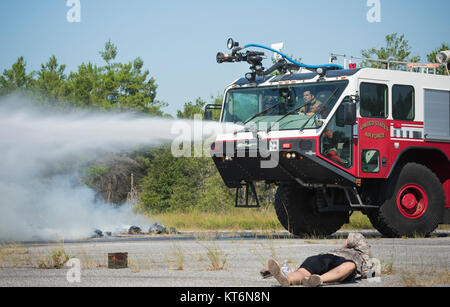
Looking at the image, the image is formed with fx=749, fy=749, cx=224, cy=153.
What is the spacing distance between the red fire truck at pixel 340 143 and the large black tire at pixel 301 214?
2 centimetres

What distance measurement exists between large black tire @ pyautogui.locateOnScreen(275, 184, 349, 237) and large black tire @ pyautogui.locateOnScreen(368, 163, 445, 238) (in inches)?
50.3

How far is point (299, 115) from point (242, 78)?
7.42ft

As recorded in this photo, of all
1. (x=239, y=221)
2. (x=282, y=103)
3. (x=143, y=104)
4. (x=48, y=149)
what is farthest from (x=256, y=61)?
(x=143, y=104)

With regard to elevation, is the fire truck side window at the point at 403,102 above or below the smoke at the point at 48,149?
above

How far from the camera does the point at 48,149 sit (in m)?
18.8

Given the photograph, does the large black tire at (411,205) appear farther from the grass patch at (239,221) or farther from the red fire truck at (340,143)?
the grass patch at (239,221)

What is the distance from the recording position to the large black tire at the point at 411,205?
16.1m

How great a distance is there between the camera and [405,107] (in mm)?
16531

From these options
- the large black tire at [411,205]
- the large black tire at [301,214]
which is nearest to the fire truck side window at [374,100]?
the large black tire at [411,205]

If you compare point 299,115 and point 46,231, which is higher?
point 299,115

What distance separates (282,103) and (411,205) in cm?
365

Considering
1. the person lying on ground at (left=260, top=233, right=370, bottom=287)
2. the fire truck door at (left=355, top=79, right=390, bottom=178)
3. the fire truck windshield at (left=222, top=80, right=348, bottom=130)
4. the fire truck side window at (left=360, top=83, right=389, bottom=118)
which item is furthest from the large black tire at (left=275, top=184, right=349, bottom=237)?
the person lying on ground at (left=260, top=233, right=370, bottom=287)
